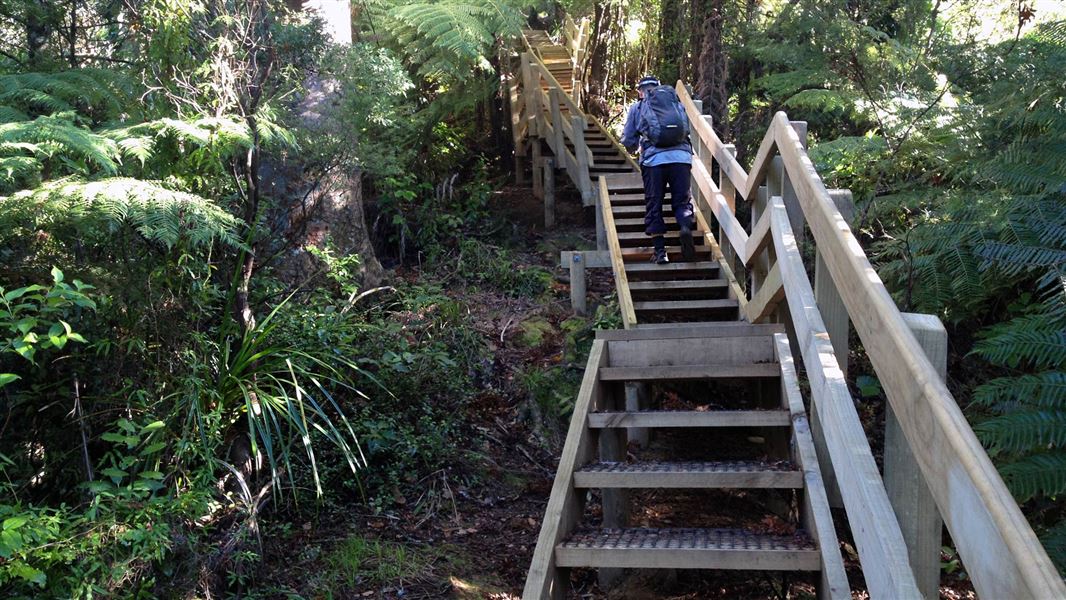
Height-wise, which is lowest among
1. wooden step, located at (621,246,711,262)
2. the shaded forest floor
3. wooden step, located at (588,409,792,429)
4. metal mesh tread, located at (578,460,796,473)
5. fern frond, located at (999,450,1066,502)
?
the shaded forest floor

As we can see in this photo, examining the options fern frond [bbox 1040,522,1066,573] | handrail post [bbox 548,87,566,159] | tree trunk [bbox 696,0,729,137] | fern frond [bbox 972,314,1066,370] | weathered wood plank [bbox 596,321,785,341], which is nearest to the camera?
fern frond [bbox 1040,522,1066,573]

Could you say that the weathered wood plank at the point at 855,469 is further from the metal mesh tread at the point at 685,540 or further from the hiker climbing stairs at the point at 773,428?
the metal mesh tread at the point at 685,540

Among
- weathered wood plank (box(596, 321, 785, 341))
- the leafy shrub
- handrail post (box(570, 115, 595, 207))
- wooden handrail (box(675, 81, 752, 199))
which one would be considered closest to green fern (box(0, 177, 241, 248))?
weathered wood plank (box(596, 321, 785, 341))

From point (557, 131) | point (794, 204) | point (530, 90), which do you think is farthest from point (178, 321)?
point (530, 90)

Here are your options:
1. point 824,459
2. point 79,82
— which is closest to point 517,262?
point 79,82

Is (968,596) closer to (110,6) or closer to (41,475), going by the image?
(41,475)

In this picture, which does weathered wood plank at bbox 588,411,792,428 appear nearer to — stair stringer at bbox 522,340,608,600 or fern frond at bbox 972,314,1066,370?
stair stringer at bbox 522,340,608,600

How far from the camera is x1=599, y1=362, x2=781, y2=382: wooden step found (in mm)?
4582

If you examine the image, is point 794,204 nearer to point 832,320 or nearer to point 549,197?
point 832,320

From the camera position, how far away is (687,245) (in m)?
7.28

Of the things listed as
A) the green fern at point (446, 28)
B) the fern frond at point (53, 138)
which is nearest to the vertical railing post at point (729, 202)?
the green fern at point (446, 28)

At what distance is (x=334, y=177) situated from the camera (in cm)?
714

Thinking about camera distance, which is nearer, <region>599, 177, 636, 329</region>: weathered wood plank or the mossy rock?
<region>599, 177, 636, 329</region>: weathered wood plank

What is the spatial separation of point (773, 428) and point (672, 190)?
9.71ft
